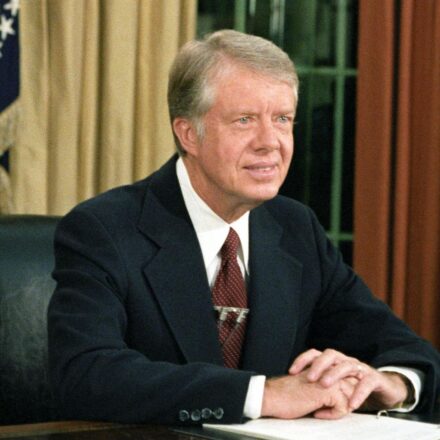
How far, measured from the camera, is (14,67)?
3484 mm

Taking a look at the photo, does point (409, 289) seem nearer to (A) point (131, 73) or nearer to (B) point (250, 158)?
(A) point (131, 73)

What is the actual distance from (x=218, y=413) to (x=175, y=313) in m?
0.41

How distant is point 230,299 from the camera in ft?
7.55

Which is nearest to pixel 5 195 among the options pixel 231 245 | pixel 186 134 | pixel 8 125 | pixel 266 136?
pixel 8 125

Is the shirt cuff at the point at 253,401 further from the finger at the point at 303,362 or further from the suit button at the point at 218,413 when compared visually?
the finger at the point at 303,362

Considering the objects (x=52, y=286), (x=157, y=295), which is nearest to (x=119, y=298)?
(x=157, y=295)

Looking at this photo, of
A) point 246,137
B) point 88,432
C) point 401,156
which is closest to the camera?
point 88,432

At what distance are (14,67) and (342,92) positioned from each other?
5.14 ft

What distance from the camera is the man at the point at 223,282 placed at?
1978 millimetres

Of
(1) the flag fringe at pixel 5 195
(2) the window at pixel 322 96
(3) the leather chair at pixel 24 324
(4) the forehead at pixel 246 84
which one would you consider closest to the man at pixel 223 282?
(4) the forehead at pixel 246 84

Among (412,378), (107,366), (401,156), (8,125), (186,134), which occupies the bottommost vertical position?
(412,378)

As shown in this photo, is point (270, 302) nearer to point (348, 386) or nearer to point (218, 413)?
point (348, 386)

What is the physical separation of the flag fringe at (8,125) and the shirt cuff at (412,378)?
5.80 feet

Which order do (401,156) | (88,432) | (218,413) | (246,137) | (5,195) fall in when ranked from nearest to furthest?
(88,432) → (218,413) → (246,137) → (5,195) → (401,156)
